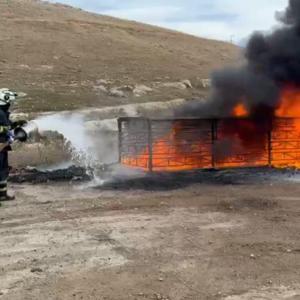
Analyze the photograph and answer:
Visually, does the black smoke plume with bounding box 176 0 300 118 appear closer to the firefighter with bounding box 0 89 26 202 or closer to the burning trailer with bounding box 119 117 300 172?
the burning trailer with bounding box 119 117 300 172

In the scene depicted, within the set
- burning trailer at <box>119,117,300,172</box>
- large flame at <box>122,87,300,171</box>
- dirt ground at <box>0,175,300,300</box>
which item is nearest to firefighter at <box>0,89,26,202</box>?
dirt ground at <box>0,175,300,300</box>

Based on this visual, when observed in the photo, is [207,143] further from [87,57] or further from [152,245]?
[87,57]

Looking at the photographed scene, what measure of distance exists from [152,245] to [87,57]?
1334 inches

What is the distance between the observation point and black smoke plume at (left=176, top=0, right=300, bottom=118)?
45.2 ft

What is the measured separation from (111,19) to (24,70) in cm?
2938

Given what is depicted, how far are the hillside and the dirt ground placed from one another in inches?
594

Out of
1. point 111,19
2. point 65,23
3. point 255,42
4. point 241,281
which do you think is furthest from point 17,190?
point 111,19

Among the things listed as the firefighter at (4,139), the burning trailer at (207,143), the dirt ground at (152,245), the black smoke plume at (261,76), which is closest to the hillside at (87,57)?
the black smoke plume at (261,76)

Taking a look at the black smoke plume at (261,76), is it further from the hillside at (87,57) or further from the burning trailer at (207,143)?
the hillside at (87,57)

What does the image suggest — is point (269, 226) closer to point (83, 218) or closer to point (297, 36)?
point (83, 218)

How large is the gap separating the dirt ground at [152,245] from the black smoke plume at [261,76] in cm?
351

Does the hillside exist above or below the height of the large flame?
above

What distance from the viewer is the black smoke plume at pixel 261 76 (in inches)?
543

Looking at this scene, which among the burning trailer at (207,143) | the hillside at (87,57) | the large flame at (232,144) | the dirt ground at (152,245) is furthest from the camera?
the hillside at (87,57)
